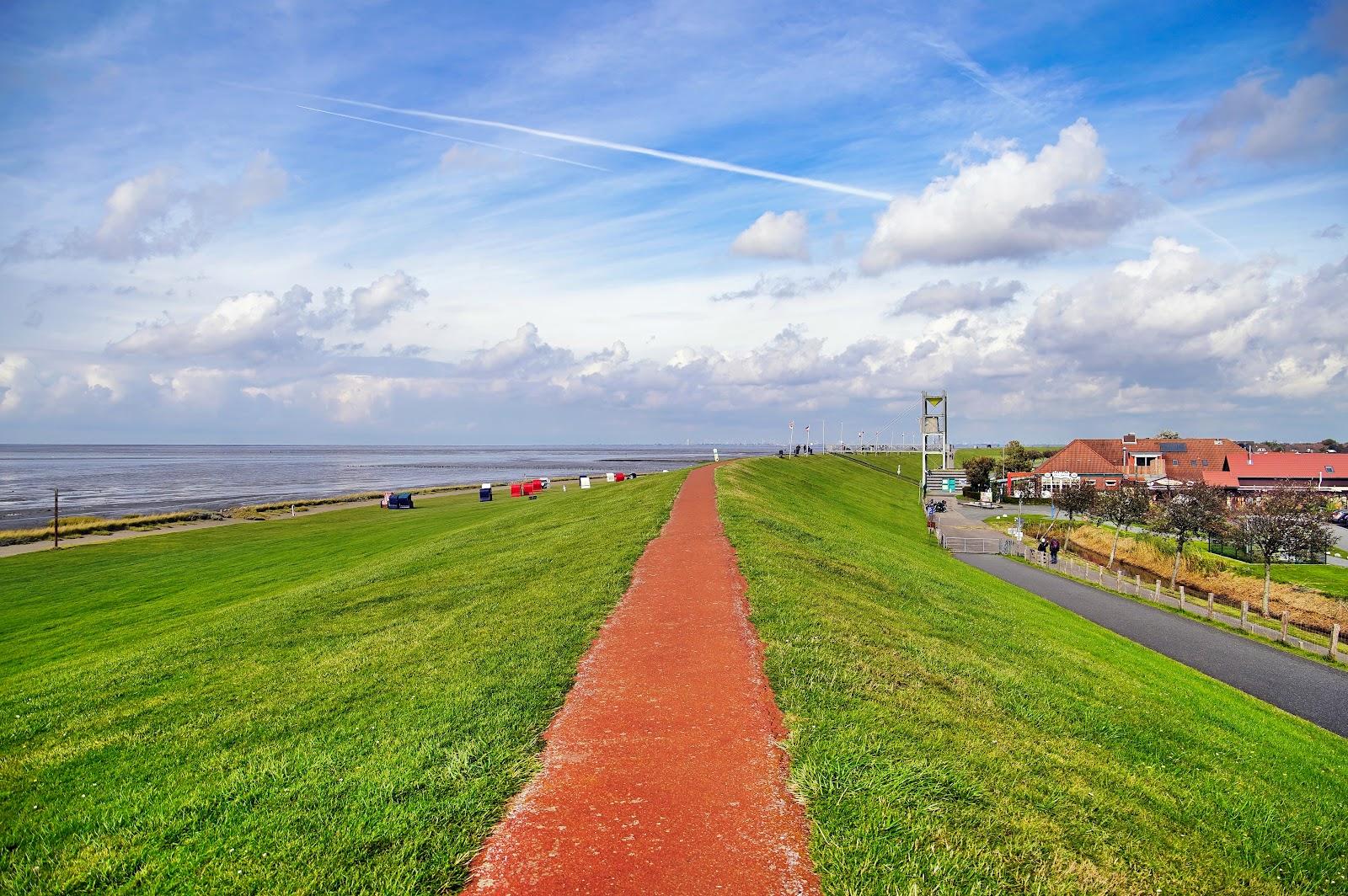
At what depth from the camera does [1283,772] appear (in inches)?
446

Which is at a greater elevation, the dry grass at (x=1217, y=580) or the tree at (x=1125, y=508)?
the tree at (x=1125, y=508)

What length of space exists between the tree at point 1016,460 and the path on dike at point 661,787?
388 feet

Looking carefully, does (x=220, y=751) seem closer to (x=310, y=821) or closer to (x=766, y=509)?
(x=310, y=821)

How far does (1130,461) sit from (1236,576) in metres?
56.1

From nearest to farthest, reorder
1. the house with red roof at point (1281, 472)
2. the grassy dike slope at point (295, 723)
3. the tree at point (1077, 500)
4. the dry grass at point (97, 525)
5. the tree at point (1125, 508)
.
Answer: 1. the grassy dike slope at point (295, 723)
2. the tree at point (1125, 508)
3. the dry grass at point (97, 525)
4. the tree at point (1077, 500)
5. the house with red roof at point (1281, 472)

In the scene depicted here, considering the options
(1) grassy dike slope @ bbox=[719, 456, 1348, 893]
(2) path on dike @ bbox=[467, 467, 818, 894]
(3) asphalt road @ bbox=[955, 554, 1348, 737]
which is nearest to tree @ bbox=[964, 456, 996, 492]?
(3) asphalt road @ bbox=[955, 554, 1348, 737]

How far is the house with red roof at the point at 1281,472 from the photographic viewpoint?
79062 mm

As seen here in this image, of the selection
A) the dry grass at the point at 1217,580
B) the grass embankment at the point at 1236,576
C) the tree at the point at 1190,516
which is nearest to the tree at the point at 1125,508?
the tree at the point at 1190,516

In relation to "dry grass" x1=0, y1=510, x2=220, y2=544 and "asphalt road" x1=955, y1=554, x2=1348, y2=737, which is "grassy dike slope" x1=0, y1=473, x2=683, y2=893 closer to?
"asphalt road" x1=955, y1=554, x2=1348, y2=737

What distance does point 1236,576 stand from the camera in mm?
39125

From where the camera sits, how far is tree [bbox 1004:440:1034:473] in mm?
119062

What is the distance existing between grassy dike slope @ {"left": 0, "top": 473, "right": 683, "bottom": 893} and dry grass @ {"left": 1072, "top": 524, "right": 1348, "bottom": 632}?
3163 centimetres

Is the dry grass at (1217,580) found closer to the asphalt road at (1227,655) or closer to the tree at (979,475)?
the asphalt road at (1227,655)

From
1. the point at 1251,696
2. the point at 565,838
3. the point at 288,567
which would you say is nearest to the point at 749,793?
the point at 565,838
